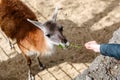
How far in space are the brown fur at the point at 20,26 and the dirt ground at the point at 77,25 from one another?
2.70ft

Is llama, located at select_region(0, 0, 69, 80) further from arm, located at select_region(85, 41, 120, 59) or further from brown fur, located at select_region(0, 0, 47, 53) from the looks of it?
arm, located at select_region(85, 41, 120, 59)

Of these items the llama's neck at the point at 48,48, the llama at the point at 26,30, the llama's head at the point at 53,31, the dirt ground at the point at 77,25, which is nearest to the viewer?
the llama's head at the point at 53,31

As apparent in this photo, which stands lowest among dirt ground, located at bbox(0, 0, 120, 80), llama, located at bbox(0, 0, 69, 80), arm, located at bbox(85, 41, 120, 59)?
dirt ground, located at bbox(0, 0, 120, 80)

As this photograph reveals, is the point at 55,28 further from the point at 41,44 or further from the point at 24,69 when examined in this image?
the point at 24,69

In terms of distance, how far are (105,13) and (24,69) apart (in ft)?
9.12

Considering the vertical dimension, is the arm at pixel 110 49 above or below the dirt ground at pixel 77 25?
above

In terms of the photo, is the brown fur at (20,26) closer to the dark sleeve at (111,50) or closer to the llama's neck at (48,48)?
the llama's neck at (48,48)

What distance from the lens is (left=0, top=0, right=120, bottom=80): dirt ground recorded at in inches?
306

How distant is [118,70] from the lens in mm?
5855

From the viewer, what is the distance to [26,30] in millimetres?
6965

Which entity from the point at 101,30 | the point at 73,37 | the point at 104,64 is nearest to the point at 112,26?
the point at 101,30

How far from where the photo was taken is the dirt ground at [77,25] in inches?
306

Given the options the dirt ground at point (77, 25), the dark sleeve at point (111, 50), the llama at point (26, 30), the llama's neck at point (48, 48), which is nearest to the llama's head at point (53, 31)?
the llama at point (26, 30)

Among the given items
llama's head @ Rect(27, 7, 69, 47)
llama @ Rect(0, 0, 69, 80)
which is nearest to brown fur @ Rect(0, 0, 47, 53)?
llama @ Rect(0, 0, 69, 80)
